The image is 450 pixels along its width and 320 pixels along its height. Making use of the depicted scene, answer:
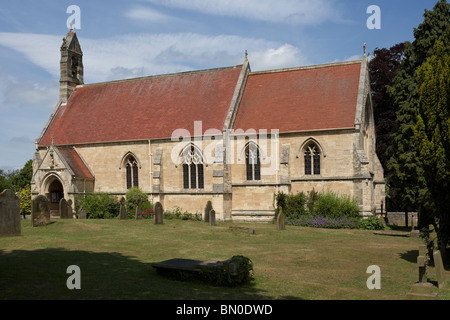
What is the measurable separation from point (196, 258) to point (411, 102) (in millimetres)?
19915

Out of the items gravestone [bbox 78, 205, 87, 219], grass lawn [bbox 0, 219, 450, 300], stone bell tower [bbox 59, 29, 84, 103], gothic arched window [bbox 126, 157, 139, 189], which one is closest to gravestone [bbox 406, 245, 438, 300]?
grass lawn [bbox 0, 219, 450, 300]

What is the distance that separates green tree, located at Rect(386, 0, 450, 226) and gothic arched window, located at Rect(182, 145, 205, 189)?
44.5 ft

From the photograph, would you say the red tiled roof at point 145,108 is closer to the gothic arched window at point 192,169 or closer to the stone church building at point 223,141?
the stone church building at point 223,141

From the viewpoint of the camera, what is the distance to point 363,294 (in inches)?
388

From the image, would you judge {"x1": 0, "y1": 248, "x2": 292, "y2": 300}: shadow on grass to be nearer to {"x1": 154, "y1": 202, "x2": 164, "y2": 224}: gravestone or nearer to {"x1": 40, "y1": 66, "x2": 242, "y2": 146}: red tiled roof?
{"x1": 154, "y1": 202, "x2": 164, "y2": 224}: gravestone

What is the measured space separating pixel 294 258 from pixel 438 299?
5.64 meters

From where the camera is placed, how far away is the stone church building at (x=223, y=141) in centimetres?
2884

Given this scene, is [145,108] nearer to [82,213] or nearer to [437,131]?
[82,213]

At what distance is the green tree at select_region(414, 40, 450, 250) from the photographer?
13281 mm

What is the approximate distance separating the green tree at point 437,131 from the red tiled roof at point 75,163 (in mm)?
26046

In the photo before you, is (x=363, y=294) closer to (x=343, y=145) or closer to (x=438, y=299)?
(x=438, y=299)

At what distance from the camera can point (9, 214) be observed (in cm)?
1658

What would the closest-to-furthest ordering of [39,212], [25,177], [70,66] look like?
[39,212], [70,66], [25,177]

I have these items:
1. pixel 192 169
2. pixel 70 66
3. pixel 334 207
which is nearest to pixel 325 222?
pixel 334 207
